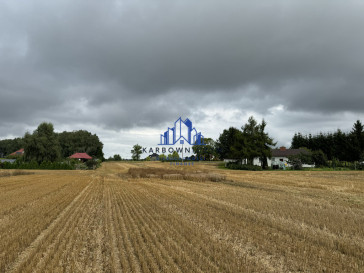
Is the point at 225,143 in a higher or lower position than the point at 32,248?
higher

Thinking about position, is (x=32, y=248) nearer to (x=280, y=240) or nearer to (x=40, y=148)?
(x=280, y=240)

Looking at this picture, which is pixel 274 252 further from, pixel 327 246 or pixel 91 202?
pixel 91 202

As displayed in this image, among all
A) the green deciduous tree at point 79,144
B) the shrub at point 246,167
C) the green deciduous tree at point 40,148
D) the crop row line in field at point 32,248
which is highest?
the green deciduous tree at point 79,144

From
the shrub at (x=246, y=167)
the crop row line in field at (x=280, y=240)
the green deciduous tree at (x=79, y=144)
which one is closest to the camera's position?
the crop row line in field at (x=280, y=240)

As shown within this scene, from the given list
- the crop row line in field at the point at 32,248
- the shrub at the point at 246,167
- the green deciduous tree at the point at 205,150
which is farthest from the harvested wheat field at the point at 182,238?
the green deciduous tree at the point at 205,150

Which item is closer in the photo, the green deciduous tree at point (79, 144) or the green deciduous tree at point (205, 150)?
the green deciduous tree at point (205, 150)

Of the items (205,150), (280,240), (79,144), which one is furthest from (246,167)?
(79,144)

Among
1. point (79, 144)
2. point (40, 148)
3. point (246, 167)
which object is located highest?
point (79, 144)

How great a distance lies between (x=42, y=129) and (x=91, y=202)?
210 ft

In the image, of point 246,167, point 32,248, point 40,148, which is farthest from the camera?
point 40,148

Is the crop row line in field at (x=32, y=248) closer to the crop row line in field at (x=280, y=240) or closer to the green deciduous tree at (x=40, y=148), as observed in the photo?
the crop row line in field at (x=280, y=240)

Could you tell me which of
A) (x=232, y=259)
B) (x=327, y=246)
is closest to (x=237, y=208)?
(x=327, y=246)

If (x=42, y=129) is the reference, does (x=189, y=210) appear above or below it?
below

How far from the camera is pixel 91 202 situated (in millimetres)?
15344
